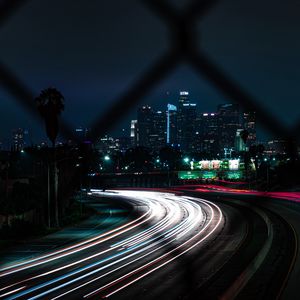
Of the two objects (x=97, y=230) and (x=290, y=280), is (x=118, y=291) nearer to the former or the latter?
(x=290, y=280)

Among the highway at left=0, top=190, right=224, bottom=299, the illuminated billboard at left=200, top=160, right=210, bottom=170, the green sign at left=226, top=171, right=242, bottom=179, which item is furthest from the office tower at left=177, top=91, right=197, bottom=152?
the illuminated billboard at left=200, top=160, right=210, bottom=170

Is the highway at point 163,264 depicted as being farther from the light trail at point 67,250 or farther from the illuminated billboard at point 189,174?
the illuminated billboard at point 189,174

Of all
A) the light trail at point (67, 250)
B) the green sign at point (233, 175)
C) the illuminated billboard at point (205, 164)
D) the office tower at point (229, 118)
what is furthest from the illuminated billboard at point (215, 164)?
the office tower at point (229, 118)

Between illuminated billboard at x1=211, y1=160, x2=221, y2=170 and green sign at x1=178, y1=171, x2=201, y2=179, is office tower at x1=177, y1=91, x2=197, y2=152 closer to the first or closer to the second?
green sign at x1=178, y1=171, x2=201, y2=179

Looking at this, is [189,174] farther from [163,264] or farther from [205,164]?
[163,264]

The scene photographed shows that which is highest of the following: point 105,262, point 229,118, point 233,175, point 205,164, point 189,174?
point 205,164

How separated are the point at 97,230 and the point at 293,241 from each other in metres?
13.6

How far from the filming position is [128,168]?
15175 centimetres

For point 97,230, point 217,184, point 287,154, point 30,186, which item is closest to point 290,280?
point 287,154

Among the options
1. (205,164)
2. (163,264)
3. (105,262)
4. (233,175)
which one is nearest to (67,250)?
(105,262)

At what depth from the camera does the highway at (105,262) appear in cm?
1656

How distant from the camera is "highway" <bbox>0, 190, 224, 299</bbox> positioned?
16562 millimetres

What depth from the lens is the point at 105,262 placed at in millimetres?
22672

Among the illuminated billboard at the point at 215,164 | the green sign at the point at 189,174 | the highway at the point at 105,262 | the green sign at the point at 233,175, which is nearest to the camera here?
the highway at the point at 105,262
